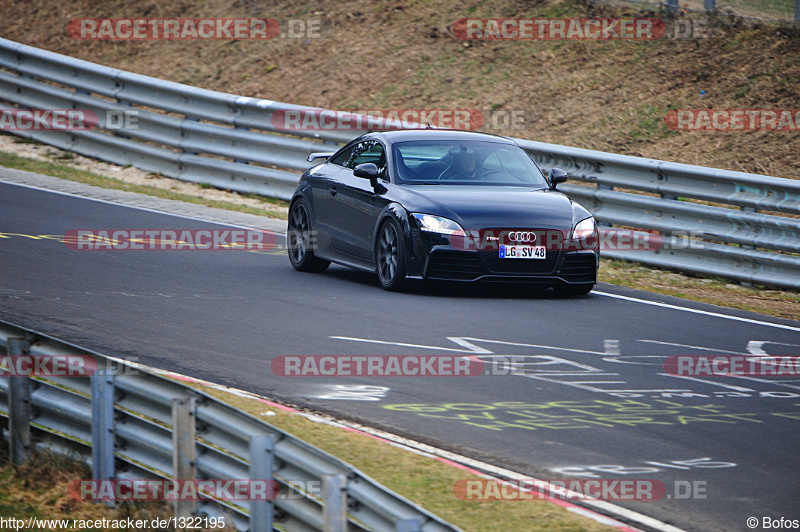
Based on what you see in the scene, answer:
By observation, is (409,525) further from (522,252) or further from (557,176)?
(557,176)

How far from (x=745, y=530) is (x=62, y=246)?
391 inches

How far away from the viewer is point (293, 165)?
17875mm

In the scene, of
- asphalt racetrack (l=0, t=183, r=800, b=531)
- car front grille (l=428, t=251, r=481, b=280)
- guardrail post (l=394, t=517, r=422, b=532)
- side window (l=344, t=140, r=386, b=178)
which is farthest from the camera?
side window (l=344, t=140, r=386, b=178)

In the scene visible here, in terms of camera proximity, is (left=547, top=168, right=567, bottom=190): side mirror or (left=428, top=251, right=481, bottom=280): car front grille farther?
(left=547, top=168, right=567, bottom=190): side mirror

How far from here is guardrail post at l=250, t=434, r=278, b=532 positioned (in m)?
5.12

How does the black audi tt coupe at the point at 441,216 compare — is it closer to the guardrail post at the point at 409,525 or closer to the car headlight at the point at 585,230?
the car headlight at the point at 585,230

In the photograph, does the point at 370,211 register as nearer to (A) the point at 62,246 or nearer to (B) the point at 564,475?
(A) the point at 62,246

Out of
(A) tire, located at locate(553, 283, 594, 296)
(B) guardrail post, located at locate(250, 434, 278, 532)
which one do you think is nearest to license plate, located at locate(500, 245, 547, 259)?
(A) tire, located at locate(553, 283, 594, 296)

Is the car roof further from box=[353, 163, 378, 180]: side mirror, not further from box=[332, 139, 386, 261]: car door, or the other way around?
box=[353, 163, 378, 180]: side mirror

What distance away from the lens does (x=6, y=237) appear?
14.1 metres

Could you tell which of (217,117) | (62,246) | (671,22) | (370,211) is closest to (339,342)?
(370,211)

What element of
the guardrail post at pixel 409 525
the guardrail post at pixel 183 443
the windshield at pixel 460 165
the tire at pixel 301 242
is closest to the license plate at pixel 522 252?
the windshield at pixel 460 165

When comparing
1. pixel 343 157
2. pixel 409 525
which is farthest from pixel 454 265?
pixel 409 525

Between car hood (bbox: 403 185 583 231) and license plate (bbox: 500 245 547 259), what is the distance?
200 mm
